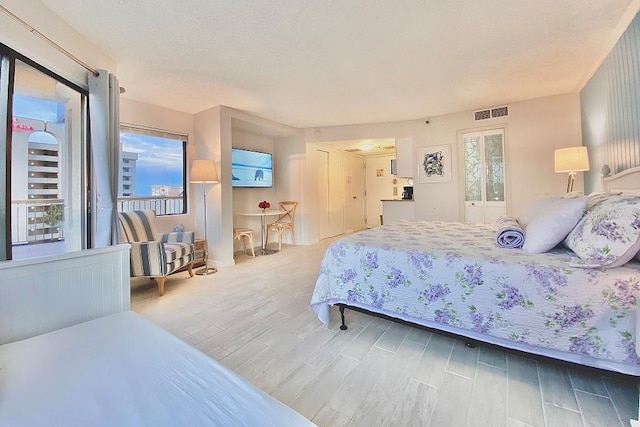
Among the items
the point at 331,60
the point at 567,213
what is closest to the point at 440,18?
the point at 331,60

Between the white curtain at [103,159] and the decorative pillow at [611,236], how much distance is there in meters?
3.35

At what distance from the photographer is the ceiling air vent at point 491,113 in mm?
4160

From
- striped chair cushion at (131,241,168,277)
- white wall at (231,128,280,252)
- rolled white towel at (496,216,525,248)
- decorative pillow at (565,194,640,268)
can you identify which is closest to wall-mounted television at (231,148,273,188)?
white wall at (231,128,280,252)

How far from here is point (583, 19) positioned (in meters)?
2.13

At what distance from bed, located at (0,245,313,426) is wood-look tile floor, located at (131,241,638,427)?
1.92 feet

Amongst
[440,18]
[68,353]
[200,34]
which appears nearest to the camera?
[68,353]

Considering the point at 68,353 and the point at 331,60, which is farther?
the point at 331,60

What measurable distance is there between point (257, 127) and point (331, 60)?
2550 millimetres

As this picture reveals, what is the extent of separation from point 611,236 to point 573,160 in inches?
94.5

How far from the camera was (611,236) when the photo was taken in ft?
4.23

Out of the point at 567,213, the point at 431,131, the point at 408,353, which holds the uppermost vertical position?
the point at 431,131

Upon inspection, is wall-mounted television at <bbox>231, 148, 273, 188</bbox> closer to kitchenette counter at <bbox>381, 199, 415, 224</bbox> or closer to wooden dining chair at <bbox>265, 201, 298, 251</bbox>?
wooden dining chair at <bbox>265, 201, 298, 251</bbox>

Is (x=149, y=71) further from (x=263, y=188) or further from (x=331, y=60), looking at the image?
(x=263, y=188)

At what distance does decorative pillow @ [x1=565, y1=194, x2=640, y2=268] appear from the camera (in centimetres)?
125
